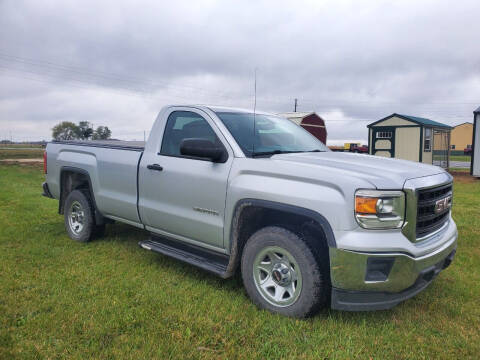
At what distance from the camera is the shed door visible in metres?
21.7

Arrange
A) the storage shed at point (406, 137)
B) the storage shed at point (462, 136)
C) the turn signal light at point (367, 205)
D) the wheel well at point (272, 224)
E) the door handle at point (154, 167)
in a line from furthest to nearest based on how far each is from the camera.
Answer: the storage shed at point (462, 136) < the storage shed at point (406, 137) < the door handle at point (154, 167) < the wheel well at point (272, 224) < the turn signal light at point (367, 205)

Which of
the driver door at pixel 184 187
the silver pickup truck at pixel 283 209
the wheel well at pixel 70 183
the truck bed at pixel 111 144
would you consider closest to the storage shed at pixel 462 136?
the truck bed at pixel 111 144

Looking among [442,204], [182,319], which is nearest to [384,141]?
[442,204]

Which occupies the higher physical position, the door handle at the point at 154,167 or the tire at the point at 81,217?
the door handle at the point at 154,167

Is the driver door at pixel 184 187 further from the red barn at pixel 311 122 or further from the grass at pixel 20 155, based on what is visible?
the grass at pixel 20 155

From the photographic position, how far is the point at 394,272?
293cm

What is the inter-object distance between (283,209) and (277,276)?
24.1 inches

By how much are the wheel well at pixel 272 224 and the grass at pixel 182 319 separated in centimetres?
58

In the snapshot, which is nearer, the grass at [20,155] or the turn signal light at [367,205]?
the turn signal light at [367,205]

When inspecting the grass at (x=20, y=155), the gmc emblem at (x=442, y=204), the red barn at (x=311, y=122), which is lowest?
the grass at (x=20, y=155)

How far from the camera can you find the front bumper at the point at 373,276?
2896 millimetres

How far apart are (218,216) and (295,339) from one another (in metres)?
1.32

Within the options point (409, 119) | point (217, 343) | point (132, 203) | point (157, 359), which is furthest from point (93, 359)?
point (409, 119)

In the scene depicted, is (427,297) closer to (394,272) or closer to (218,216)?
(394,272)
